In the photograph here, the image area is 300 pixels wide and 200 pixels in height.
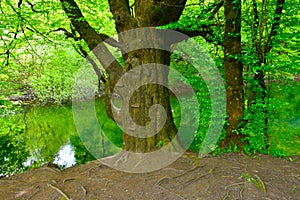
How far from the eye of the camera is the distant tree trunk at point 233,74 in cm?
437

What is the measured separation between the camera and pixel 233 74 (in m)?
4.57

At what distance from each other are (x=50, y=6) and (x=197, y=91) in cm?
411

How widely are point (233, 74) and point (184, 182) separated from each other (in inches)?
86.5

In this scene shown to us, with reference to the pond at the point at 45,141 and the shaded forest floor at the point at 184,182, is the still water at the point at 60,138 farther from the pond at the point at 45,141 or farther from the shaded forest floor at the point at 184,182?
the shaded forest floor at the point at 184,182

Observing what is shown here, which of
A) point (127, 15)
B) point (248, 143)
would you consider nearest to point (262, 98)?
point (248, 143)

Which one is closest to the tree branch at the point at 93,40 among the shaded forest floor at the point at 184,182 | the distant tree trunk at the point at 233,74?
the shaded forest floor at the point at 184,182

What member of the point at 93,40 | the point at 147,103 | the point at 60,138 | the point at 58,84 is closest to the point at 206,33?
the point at 147,103

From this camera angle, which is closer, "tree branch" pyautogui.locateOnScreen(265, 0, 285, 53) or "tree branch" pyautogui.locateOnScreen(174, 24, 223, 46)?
"tree branch" pyautogui.locateOnScreen(265, 0, 285, 53)

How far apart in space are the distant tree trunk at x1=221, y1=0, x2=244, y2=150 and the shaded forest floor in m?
0.43

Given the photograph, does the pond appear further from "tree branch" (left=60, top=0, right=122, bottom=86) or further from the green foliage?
"tree branch" (left=60, top=0, right=122, bottom=86)

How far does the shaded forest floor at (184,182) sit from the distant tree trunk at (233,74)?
0.43 metres

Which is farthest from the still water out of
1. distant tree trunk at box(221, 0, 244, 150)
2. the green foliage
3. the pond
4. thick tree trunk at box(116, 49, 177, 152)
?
the green foliage

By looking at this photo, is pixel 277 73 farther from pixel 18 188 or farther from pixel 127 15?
pixel 18 188

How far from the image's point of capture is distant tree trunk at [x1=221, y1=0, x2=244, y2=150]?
4.37 metres
